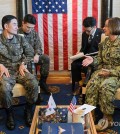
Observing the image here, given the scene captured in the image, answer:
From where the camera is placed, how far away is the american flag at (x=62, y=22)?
167 inches

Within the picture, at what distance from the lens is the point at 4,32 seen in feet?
10.1

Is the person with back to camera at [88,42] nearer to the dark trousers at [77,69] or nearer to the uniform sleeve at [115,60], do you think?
the dark trousers at [77,69]

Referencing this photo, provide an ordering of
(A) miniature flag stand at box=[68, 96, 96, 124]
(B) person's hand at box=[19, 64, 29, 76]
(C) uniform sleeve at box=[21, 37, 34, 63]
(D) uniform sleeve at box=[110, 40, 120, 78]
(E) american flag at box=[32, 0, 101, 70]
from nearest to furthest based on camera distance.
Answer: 1. (A) miniature flag stand at box=[68, 96, 96, 124]
2. (D) uniform sleeve at box=[110, 40, 120, 78]
3. (B) person's hand at box=[19, 64, 29, 76]
4. (C) uniform sleeve at box=[21, 37, 34, 63]
5. (E) american flag at box=[32, 0, 101, 70]

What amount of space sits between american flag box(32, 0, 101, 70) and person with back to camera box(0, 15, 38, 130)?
1230 mm

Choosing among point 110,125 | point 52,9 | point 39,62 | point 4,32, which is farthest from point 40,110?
point 52,9

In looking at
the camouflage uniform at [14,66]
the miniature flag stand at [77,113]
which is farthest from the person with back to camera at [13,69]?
the miniature flag stand at [77,113]

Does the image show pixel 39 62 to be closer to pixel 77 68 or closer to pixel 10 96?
pixel 77 68

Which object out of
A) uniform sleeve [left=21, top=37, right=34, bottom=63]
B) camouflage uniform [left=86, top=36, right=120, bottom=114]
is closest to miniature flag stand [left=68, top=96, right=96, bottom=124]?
camouflage uniform [left=86, top=36, right=120, bottom=114]

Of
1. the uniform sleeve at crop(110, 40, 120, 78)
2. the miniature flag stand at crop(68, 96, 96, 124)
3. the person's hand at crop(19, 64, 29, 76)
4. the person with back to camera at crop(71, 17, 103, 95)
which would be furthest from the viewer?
the person with back to camera at crop(71, 17, 103, 95)

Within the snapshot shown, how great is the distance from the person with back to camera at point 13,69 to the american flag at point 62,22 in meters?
1.23

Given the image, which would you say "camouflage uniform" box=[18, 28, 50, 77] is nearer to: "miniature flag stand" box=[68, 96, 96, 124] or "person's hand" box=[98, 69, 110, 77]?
"person's hand" box=[98, 69, 110, 77]

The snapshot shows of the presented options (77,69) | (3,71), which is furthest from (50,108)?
(77,69)

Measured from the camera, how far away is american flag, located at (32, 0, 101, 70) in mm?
4230

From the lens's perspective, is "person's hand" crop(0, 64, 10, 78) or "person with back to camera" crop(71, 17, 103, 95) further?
"person with back to camera" crop(71, 17, 103, 95)
